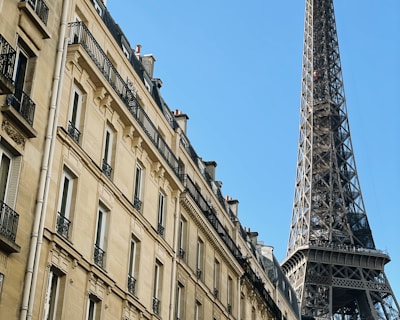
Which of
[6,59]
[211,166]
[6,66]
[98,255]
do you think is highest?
[211,166]

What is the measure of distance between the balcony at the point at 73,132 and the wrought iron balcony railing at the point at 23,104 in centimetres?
207

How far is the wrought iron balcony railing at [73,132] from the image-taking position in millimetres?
21875

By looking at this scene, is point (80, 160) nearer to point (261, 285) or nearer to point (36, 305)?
point (36, 305)

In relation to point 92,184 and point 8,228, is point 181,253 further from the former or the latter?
point 8,228

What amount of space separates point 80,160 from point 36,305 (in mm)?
4852

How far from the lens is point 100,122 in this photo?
78.2 feet

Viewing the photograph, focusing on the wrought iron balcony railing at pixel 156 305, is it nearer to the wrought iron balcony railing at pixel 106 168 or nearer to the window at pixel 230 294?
the wrought iron balcony railing at pixel 106 168

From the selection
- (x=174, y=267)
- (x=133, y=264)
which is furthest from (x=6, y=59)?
(x=174, y=267)

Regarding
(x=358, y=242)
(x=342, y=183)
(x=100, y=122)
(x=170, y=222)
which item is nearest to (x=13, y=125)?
(x=100, y=122)

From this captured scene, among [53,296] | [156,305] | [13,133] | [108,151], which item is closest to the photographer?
[13,133]

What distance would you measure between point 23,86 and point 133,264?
7.69m

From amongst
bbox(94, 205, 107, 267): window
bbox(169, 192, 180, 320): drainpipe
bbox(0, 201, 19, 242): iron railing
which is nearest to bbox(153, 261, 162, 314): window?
bbox(169, 192, 180, 320): drainpipe

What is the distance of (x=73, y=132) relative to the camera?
2206cm

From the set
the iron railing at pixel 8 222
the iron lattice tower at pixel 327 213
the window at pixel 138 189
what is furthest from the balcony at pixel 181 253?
the iron lattice tower at pixel 327 213
